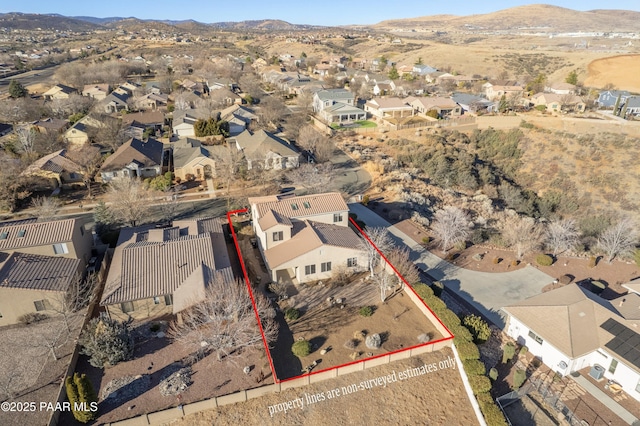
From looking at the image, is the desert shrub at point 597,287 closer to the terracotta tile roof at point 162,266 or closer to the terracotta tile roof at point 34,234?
the terracotta tile roof at point 162,266

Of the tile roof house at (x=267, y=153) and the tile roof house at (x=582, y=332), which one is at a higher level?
the tile roof house at (x=267, y=153)

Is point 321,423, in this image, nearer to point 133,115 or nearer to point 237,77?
point 133,115

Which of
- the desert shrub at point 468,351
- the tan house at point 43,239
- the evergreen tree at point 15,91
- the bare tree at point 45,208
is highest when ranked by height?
the evergreen tree at point 15,91

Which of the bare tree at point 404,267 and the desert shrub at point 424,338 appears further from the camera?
the bare tree at point 404,267

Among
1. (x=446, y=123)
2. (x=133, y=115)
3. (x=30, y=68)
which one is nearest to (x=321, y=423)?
(x=446, y=123)

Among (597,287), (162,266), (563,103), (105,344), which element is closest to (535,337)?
(597,287)

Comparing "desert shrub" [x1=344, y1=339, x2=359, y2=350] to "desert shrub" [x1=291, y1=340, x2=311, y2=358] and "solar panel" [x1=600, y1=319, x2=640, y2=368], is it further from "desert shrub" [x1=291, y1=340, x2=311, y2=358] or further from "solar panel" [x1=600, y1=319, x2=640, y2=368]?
"solar panel" [x1=600, y1=319, x2=640, y2=368]

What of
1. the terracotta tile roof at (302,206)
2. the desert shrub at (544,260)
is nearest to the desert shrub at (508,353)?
the desert shrub at (544,260)
